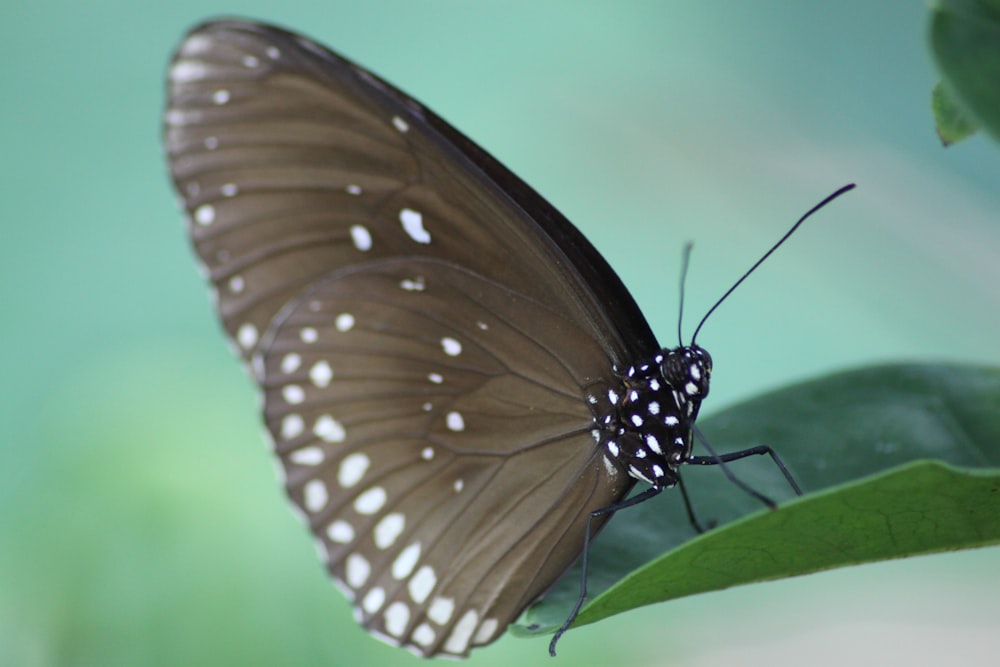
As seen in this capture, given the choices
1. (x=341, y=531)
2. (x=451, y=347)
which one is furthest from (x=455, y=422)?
(x=341, y=531)

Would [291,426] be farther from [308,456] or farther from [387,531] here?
[387,531]

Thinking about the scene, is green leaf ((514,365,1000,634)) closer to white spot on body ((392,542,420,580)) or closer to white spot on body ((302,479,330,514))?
white spot on body ((392,542,420,580))

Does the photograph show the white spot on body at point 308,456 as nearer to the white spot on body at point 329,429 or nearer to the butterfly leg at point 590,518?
the white spot on body at point 329,429

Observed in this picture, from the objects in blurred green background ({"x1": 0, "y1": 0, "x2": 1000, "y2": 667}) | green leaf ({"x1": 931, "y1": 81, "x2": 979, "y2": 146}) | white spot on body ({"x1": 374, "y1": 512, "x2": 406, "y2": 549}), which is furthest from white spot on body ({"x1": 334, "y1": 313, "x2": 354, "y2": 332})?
blurred green background ({"x1": 0, "y1": 0, "x2": 1000, "y2": 667})

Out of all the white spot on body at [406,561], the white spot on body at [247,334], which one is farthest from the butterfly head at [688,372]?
the white spot on body at [247,334]

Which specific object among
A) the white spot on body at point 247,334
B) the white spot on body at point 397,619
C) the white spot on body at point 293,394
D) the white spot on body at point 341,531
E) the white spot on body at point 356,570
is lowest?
the white spot on body at point 397,619
